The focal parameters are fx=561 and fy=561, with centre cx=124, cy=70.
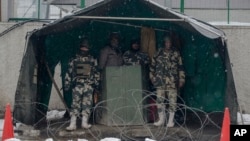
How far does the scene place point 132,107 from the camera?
458 inches

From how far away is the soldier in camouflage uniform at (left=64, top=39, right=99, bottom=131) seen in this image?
11.3 m

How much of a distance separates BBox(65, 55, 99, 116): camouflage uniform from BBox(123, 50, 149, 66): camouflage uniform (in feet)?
2.47

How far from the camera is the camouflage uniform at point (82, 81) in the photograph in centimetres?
→ 1129

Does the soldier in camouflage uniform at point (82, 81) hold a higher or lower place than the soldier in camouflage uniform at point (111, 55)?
lower

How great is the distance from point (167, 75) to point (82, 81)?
174cm

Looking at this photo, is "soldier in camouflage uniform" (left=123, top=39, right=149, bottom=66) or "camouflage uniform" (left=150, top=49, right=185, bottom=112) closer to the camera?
"camouflage uniform" (left=150, top=49, right=185, bottom=112)

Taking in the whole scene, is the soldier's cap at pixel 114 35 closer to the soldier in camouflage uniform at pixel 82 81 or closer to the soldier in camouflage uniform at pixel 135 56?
the soldier in camouflage uniform at pixel 135 56

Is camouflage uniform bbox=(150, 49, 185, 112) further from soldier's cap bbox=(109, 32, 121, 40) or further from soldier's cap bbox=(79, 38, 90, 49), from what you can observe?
soldier's cap bbox=(79, 38, 90, 49)

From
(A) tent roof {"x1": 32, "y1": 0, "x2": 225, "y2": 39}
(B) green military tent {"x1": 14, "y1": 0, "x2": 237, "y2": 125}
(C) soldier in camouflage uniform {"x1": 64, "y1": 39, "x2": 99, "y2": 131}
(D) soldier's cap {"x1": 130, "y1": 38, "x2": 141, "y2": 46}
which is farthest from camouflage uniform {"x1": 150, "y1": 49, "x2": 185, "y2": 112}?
(C) soldier in camouflage uniform {"x1": 64, "y1": 39, "x2": 99, "y2": 131}

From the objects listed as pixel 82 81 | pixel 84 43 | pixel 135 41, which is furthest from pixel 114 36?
pixel 82 81

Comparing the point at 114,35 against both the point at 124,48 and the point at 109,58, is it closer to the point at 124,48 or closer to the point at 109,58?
the point at 109,58

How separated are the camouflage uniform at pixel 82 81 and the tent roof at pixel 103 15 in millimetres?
749

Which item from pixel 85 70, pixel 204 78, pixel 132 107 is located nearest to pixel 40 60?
pixel 85 70

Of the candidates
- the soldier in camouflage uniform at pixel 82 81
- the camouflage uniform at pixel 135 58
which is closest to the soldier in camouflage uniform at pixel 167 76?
the camouflage uniform at pixel 135 58
